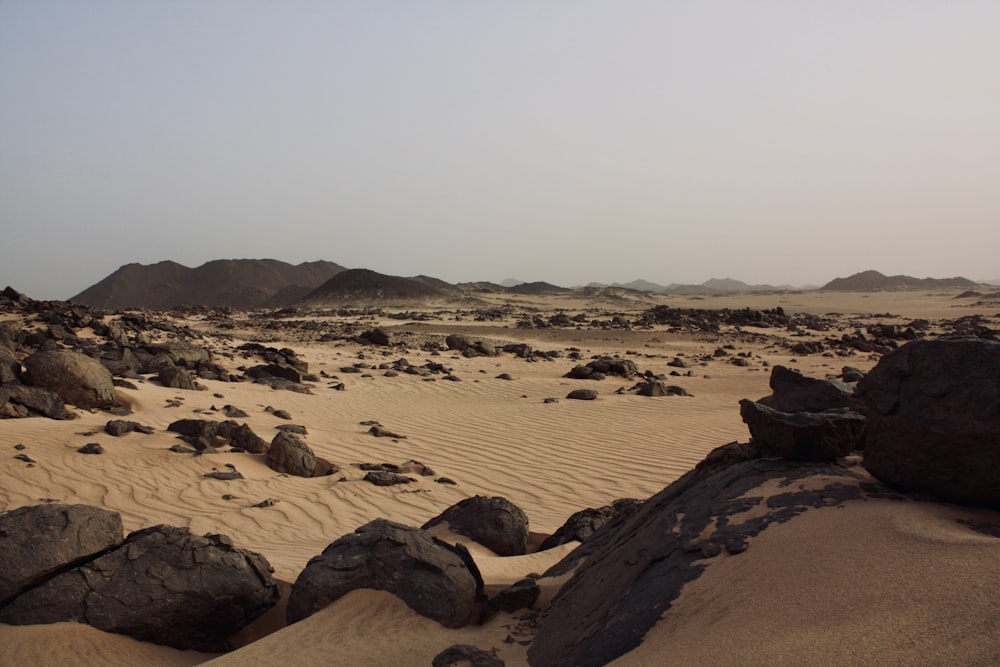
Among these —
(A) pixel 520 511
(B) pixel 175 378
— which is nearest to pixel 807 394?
(A) pixel 520 511

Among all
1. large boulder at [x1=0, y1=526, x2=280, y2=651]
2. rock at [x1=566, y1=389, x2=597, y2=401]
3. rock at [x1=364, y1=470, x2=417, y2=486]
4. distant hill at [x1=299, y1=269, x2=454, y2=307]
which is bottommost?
rock at [x1=364, y1=470, x2=417, y2=486]

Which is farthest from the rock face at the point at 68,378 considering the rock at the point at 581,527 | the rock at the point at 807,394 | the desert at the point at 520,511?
the rock at the point at 807,394

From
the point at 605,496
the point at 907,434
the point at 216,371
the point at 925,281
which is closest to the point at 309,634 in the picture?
the point at 907,434

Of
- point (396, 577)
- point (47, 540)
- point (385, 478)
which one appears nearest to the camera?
point (396, 577)

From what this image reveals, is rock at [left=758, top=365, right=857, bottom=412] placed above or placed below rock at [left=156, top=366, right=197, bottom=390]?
above

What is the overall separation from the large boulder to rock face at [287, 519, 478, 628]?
0.41 metres

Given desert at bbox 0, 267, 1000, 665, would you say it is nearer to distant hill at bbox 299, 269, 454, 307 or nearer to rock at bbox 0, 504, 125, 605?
rock at bbox 0, 504, 125, 605

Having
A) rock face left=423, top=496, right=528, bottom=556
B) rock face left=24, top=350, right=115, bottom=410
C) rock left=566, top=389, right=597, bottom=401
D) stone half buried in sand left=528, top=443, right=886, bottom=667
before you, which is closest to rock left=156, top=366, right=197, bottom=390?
rock face left=24, top=350, right=115, bottom=410

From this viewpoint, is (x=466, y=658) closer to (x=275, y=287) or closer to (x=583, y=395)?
(x=583, y=395)

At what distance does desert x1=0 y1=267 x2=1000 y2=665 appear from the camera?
2.57 metres

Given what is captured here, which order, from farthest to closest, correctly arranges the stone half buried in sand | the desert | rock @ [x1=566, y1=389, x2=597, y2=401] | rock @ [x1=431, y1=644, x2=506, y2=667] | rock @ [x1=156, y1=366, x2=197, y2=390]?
rock @ [x1=566, y1=389, x2=597, y2=401], rock @ [x1=156, y1=366, x2=197, y2=390], rock @ [x1=431, y1=644, x2=506, y2=667], the stone half buried in sand, the desert

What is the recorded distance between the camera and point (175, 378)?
12953 mm

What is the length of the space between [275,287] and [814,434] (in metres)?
94.4

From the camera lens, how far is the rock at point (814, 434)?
12.0ft
